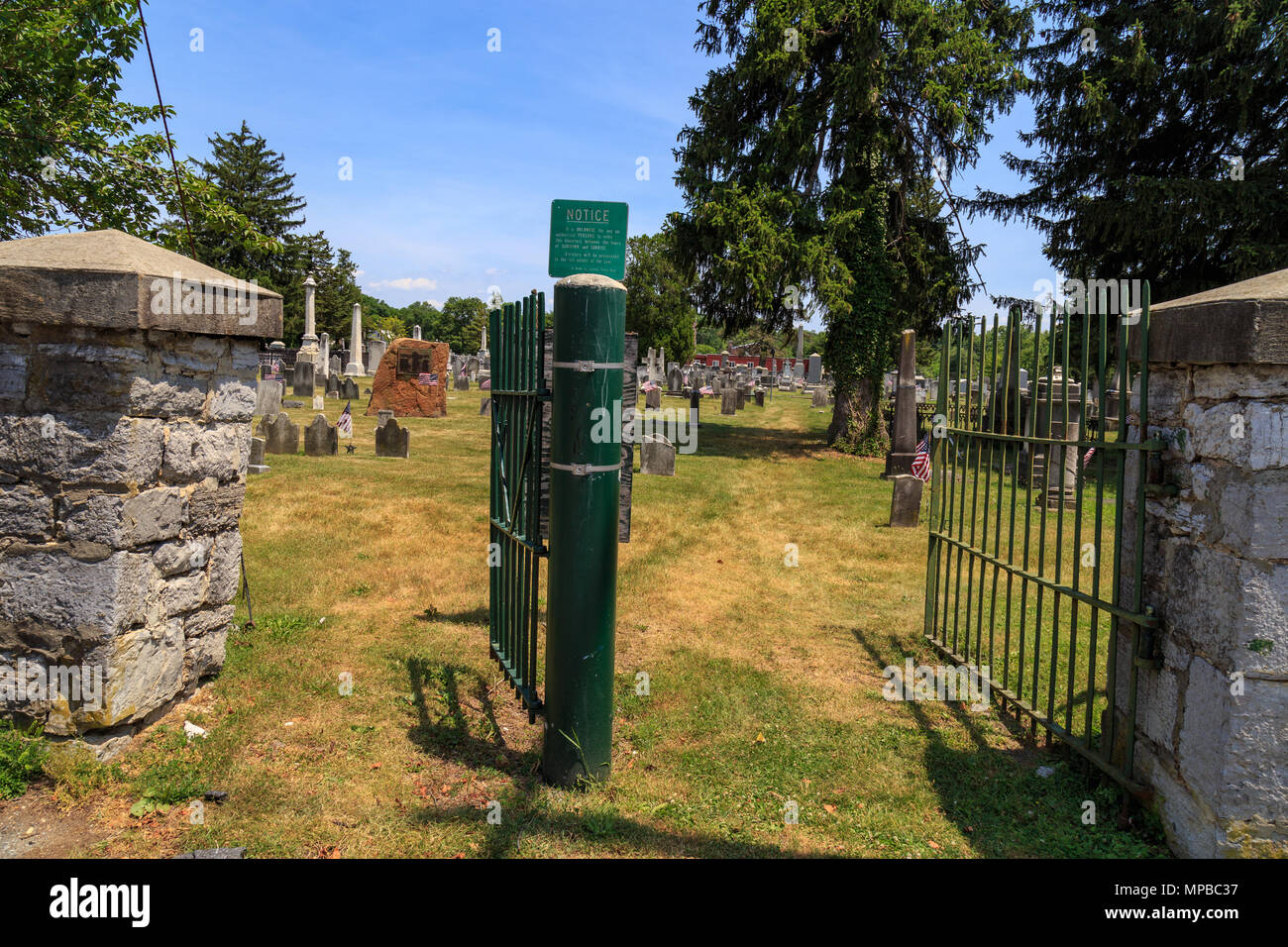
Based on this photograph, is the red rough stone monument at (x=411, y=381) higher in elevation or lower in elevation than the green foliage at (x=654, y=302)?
lower

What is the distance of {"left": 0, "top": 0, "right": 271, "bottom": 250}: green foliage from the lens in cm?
781

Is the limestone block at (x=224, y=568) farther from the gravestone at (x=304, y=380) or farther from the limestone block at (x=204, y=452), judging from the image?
the gravestone at (x=304, y=380)

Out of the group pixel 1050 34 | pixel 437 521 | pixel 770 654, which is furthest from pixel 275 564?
pixel 1050 34

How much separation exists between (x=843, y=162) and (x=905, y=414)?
683 centimetres

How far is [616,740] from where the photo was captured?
14.1 feet

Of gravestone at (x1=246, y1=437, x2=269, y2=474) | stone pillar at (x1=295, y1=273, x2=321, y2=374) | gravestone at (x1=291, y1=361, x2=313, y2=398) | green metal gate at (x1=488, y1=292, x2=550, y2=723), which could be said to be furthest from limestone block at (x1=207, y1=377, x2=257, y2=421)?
stone pillar at (x1=295, y1=273, x2=321, y2=374)

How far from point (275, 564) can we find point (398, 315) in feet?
360

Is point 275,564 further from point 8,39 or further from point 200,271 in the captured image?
point 8,39

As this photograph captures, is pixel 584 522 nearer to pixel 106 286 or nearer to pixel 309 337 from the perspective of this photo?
pixel 106 286

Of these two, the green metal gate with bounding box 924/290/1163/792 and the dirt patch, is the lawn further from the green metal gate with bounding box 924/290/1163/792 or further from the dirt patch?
the green metal gate with bounding box 924/290/1163/792

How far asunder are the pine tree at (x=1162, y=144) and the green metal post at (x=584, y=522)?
16.2 metres

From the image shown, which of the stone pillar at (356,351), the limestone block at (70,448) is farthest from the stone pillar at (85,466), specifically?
the stone pillar at (356,351)

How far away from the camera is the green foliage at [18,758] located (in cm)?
344
